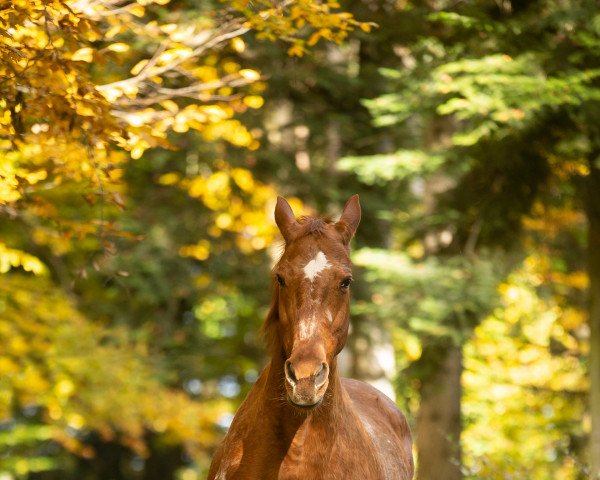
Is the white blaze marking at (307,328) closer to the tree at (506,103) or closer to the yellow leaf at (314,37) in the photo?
the yellow leaf at (314,37)

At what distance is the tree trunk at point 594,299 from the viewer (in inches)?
504

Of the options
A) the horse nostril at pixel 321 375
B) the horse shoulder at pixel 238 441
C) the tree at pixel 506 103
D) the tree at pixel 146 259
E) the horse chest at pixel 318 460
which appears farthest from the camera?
the tree at pixel 506 103

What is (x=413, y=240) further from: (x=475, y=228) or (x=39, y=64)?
(x=39, y=64)

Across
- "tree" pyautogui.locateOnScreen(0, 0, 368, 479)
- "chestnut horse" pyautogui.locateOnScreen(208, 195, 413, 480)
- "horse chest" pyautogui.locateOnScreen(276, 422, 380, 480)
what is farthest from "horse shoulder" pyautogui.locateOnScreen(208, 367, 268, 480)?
"tree" pyautogui.locateOnScreen(0, 0, 368, 479)

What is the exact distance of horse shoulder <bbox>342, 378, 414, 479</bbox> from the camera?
6855 mm

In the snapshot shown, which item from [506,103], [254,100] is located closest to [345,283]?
[506,103]

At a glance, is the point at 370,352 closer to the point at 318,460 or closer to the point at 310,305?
the point at 318,460

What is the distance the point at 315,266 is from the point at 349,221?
656mm

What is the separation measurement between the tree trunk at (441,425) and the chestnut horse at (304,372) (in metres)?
8.37

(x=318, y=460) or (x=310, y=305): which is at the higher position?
(x=310, y=305)

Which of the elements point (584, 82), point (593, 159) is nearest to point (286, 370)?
point (584, 82)

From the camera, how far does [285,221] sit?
5.88 metres

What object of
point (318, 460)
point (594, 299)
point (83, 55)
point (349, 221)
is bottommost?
point (594, 299)

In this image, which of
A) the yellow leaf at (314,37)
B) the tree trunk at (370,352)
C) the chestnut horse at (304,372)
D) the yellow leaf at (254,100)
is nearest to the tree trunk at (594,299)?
the yellow leaf at (254,100)
